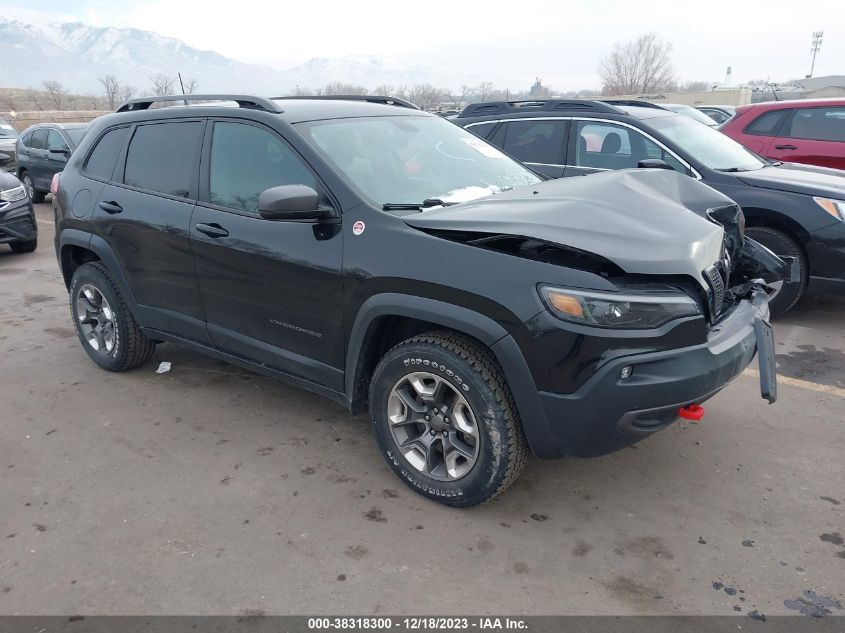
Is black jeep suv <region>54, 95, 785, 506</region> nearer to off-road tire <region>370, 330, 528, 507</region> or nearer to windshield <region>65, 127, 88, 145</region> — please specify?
off-road tire <region>370, 330, 528, 507</region>

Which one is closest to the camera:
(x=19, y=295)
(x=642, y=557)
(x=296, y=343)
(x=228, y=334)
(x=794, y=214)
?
(x=642, y=557)

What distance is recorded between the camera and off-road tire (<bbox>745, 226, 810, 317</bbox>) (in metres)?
5.27

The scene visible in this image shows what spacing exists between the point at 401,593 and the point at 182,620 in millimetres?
790

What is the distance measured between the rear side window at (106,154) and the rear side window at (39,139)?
30.5 feet

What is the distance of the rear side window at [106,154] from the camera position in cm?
436

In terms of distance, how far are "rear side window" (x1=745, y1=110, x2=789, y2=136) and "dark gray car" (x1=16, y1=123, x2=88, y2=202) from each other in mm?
10520

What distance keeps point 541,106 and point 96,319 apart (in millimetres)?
4722

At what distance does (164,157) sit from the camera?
157 inches

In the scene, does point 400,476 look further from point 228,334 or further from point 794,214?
point 794,214

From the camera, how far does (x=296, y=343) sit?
3352 millimetres

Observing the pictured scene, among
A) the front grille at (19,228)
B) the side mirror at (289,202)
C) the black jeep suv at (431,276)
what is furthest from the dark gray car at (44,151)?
the side mirror at (289,202)

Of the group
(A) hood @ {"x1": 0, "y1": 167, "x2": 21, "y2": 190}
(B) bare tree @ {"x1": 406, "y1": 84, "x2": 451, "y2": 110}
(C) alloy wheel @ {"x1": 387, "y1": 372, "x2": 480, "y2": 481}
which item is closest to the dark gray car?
(A) hood @ {"x1": 0, "y1": 167, "x2": 21, "y2": 190}

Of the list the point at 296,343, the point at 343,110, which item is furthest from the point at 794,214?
the point at 296,343

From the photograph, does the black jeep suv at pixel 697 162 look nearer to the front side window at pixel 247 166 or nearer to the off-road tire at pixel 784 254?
the off-road tire at pixel 784 254
